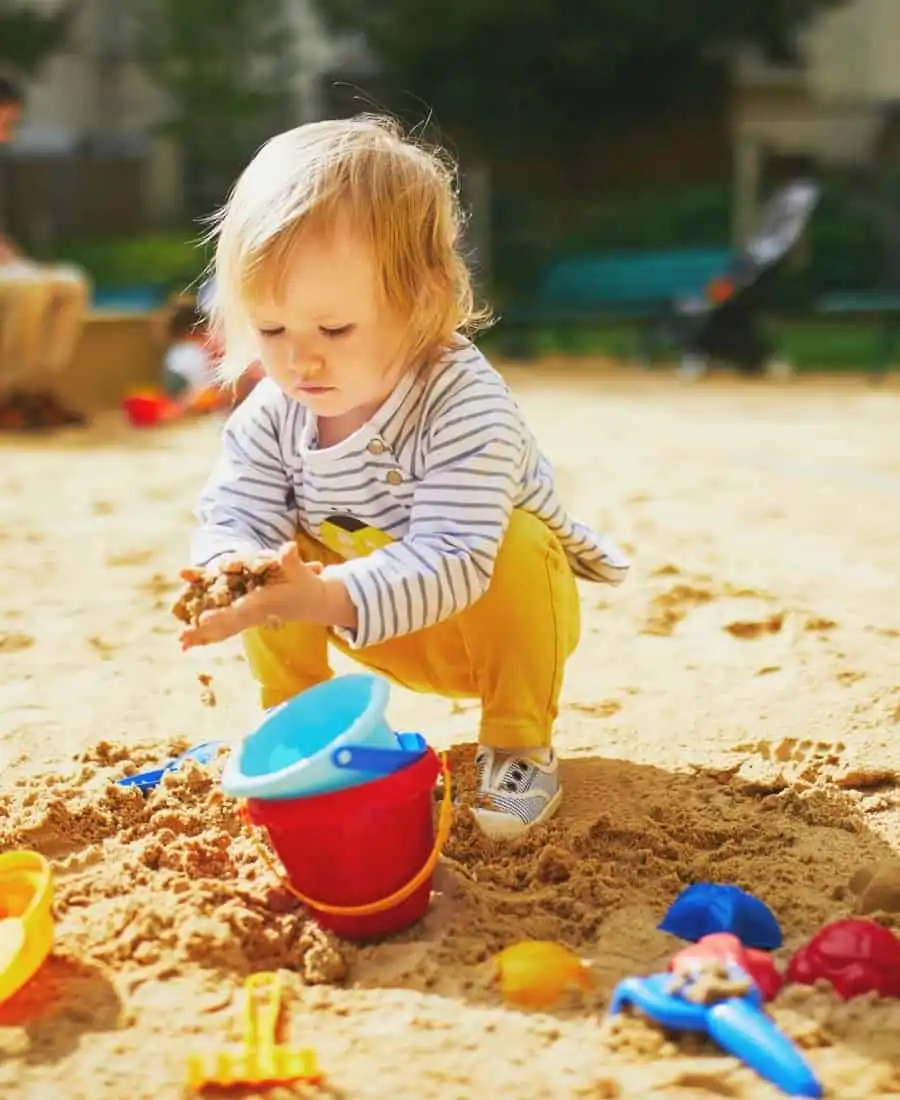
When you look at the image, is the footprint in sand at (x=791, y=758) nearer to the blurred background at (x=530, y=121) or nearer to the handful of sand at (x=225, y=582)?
the handful of sand at (x=225, y=582)

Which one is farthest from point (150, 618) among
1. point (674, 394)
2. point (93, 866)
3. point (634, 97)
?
point (634, 97)

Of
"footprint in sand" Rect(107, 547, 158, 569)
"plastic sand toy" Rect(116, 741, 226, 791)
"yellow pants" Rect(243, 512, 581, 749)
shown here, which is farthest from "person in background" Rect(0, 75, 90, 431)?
"yellow pants" Rect(243, 512, 581, 749)

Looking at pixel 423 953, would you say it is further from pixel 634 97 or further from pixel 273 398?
pixel 634 97

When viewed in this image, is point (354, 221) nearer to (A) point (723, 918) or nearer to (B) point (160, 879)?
(B) point (160, 879)

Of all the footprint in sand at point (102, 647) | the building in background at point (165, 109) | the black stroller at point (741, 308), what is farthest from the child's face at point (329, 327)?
the building in background at point (165, 109)

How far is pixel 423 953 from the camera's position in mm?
1579

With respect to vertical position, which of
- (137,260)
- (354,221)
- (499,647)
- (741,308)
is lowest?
(137,260)

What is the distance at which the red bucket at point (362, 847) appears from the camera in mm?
1533

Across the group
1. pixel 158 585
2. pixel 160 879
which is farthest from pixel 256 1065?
pixel 158 585

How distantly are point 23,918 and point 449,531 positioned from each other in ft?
2.21

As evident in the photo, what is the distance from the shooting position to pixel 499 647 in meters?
1.96

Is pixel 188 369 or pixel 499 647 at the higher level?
pixel 499 647

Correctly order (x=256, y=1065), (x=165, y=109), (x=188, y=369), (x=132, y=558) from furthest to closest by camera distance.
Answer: (x=165, y=109), (x=188, y=369), (x=132, y=558), (x=256, y=1065)

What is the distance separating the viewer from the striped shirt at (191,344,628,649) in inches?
70.6
